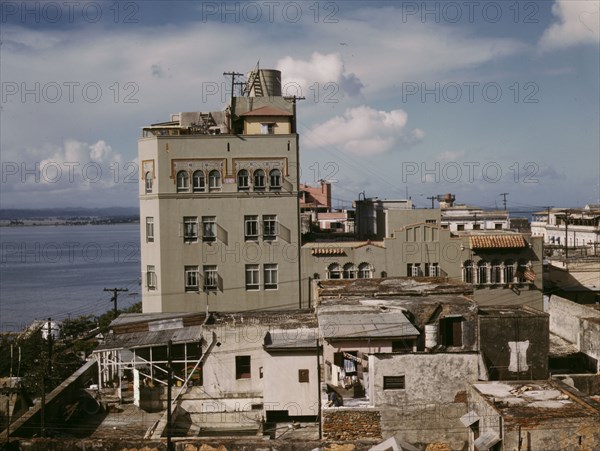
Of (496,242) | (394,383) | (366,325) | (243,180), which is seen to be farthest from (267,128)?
(394,383)

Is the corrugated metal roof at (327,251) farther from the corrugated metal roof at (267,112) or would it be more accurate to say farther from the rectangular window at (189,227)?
the corrugated metal roof at (267,112)

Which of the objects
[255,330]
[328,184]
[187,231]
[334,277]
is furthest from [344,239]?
[328,184]

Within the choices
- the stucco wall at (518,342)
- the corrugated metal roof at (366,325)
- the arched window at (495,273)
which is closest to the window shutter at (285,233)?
the arched window at (495,273)

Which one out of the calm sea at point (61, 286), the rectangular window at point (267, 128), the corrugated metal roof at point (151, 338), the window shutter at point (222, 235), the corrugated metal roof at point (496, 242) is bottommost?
the calm sea at point (61, 286)

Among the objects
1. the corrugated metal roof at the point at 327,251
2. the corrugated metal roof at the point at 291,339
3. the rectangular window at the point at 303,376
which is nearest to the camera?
the corrugated metal roof at the point at 291,339

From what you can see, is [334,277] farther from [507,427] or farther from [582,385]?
[507,427]

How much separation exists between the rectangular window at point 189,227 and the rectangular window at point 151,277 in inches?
104

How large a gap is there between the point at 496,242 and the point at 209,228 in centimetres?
1606

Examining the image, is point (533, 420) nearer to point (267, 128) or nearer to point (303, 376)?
point (303, 376)

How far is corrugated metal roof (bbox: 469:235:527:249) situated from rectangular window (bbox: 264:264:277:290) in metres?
11.2

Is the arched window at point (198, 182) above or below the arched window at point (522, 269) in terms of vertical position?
above

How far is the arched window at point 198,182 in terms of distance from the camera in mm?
41000

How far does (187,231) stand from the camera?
135ft

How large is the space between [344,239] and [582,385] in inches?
928
